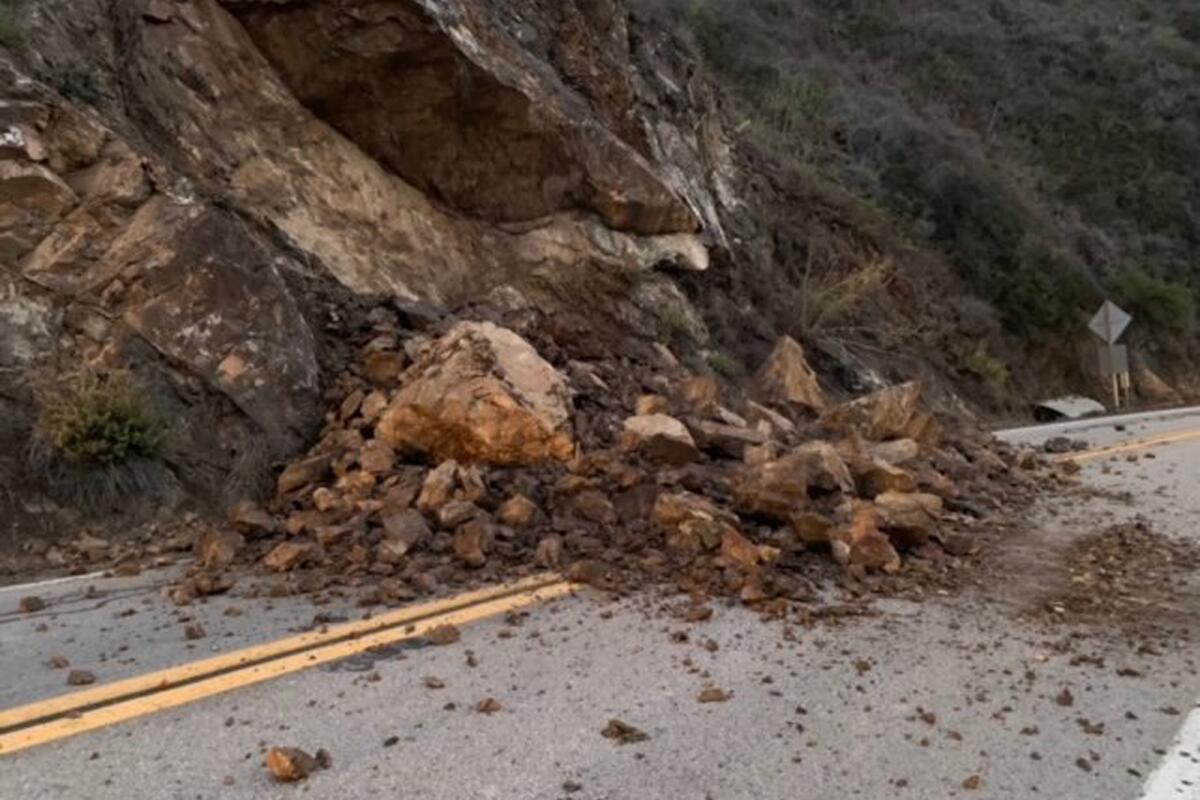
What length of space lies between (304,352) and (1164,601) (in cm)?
635

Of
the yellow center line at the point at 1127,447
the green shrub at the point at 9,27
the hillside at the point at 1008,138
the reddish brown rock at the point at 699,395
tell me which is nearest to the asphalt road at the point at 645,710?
the reddish brown rock at the point at 699,395

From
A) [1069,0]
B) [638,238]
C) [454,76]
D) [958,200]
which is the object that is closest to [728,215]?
[638,238]

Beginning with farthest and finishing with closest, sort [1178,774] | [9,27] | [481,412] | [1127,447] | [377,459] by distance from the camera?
[1127,447] < [9,27] < [481,412] < [377,459] < [1178,774]

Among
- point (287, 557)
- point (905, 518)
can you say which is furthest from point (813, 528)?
point (287, 557)

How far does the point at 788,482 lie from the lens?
6.31m

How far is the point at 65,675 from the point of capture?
4.05m

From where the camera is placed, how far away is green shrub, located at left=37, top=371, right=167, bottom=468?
6.61 meters

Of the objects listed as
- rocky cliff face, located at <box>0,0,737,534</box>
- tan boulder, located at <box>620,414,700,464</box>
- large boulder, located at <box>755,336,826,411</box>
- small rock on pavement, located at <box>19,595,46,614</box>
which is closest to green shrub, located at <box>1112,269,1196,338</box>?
rocky cliff face, located at <box>0,0,737,534</box>

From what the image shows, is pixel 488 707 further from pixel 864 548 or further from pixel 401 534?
pixel 864 548

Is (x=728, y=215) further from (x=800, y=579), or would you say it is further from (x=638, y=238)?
(x=800, y=579)

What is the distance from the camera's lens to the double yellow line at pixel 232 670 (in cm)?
352

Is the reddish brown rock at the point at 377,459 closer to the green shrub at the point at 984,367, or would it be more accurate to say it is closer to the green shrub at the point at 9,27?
the green shrub at the point at 9,27

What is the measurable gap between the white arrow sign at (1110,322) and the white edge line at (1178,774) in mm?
20883

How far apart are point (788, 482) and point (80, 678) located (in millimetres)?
4083
